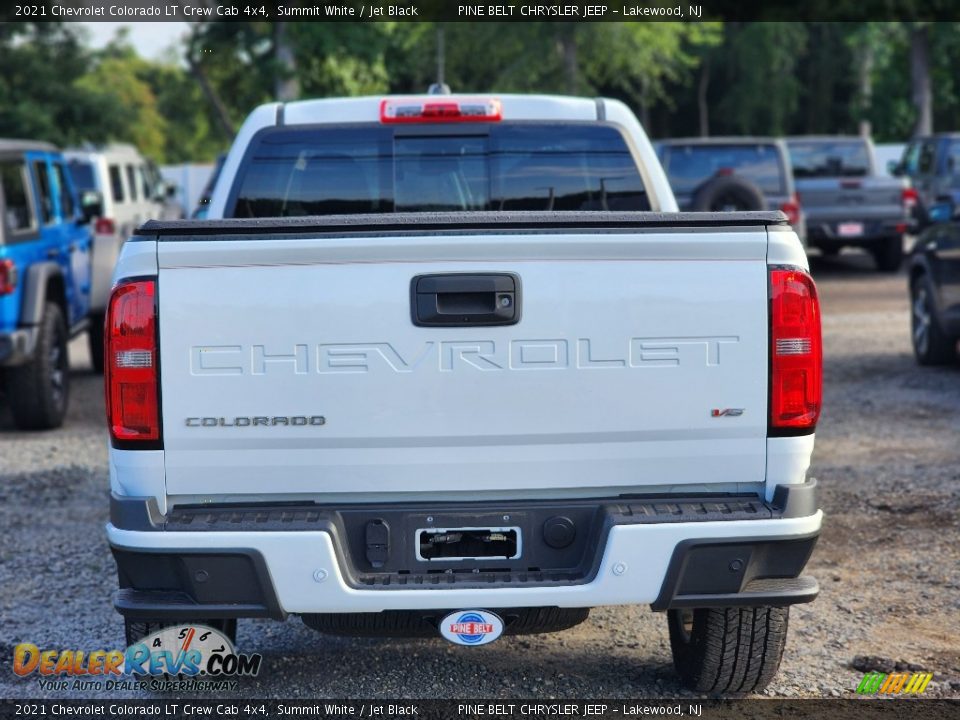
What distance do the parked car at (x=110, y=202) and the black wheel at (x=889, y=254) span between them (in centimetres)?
1050

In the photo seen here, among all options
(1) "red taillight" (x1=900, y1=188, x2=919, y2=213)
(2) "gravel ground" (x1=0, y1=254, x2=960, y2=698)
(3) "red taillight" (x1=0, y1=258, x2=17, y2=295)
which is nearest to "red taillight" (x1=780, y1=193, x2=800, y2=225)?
(1) "red taillight" (x1=900, y1=188, x2=919, y2=213)

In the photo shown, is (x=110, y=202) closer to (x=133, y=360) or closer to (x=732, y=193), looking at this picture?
(x=732, y=193)

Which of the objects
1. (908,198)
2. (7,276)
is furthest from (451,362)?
(908,198)

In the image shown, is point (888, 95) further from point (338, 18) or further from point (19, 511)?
point (19, 511)

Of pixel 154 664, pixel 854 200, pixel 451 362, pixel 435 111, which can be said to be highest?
pixel 435 111

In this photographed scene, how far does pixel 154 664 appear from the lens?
4445 mm

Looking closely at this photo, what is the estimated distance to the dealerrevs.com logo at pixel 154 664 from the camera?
14.6 feet

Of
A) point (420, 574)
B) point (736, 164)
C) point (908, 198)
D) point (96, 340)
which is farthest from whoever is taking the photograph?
point (908, 198)

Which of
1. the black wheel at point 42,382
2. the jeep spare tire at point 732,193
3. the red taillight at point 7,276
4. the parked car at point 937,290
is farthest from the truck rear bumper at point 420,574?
the parked car at point 937,290

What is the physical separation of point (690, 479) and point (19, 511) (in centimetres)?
472

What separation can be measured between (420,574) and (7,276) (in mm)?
6204

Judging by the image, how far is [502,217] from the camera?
3789 mm

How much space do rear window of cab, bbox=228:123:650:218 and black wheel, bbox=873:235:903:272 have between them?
1550 centimetres

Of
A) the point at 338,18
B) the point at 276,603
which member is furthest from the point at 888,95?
the point at 276,603
